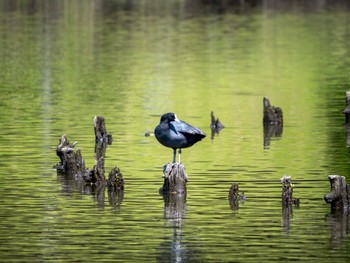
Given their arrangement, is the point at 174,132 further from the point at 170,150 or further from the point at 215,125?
the point at 215,125

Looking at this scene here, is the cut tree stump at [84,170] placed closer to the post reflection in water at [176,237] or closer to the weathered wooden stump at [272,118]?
the post reflection in water at [176,237]

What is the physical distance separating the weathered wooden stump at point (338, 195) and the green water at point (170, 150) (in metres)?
0.39

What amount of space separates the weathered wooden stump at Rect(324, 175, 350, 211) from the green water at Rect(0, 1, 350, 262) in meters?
0.39

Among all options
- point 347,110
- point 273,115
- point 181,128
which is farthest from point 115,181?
point 347,110

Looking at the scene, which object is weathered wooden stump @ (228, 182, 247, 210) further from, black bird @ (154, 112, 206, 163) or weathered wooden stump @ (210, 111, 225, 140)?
weathered wooden stump @ (210, 111, 225, 140)

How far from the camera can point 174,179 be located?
3453cm

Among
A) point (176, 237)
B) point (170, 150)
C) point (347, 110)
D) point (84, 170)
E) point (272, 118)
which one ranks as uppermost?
point (347, 110)

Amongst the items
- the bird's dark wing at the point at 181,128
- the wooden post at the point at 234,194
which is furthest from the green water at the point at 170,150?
the bird's dark wing at the point at 181,128

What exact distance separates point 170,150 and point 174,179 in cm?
989

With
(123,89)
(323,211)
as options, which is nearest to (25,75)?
(123,89)

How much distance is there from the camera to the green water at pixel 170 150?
96.6ft

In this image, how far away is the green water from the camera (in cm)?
2944

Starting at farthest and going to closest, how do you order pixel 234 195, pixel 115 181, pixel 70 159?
1. pixel 70 159
2. pixel 115 181
3. pixel 234 195

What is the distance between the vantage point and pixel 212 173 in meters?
38.9
